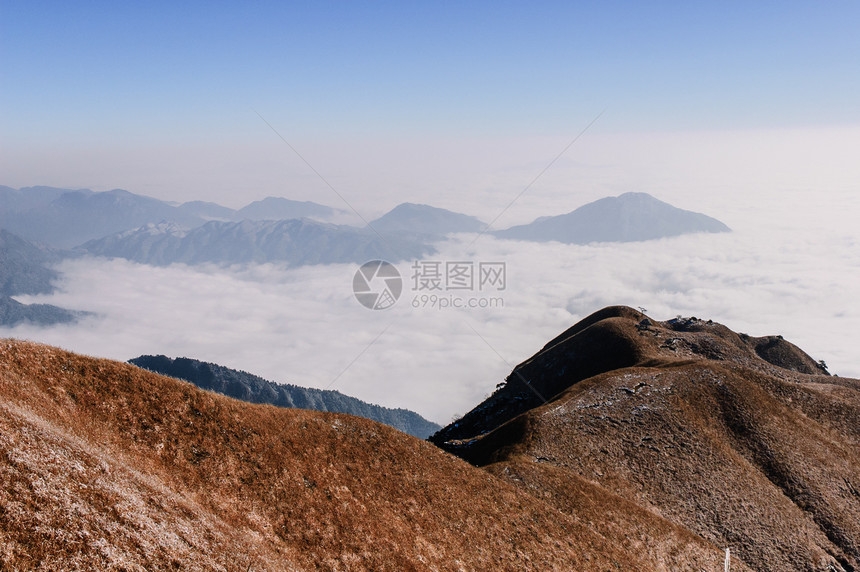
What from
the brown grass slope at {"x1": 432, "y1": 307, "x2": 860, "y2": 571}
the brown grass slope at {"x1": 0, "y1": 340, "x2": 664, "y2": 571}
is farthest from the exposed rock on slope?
the brown grass slope at {"x1": 432, "y1": 307, "x2": 860, "y2": 571}

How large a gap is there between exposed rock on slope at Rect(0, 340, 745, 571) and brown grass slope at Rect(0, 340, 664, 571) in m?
0.09

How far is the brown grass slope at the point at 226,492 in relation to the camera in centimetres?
1878

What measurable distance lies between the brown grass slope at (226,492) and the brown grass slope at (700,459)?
4335 mm

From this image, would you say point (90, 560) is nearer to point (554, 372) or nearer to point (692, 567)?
point (692, 567)

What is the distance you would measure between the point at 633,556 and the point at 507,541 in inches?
488

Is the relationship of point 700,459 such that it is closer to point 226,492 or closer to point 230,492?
point 230,492

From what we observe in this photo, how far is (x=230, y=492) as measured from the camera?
28141mm

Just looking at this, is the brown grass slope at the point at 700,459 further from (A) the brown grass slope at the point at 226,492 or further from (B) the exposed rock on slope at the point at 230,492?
(A) the brown grass slope at the point at 226,492

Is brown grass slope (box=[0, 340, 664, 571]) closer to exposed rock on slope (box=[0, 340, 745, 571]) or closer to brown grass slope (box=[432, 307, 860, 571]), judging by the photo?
exposed rock on slope (box=[0, 340, 745, 571])

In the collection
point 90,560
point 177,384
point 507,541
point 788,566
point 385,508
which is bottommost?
point 788,566

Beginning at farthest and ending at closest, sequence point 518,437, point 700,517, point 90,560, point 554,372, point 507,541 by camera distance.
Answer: point 554,372 → point 518,437 → point 700,517 → point 507,541 → point 90,560

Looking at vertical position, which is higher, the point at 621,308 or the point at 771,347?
the point at 621,308

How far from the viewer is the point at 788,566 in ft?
144

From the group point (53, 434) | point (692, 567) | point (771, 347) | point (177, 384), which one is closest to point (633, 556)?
point (692, 567)
